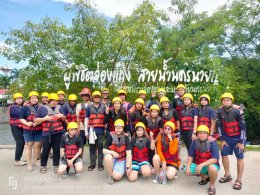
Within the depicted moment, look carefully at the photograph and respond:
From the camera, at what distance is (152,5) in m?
8.89

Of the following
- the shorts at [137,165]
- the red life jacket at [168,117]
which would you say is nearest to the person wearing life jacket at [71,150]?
the shorts at [137,165]

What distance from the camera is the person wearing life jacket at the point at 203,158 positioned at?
4.33 m

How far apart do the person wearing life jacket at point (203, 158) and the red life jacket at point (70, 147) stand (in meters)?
2.09

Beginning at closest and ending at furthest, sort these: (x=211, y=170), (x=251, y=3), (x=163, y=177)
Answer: (x=211, y=170), (x=163, y=177), (x=251, y=3)

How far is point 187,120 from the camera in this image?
17.3 ft

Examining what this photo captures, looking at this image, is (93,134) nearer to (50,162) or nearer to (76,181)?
(76,181)

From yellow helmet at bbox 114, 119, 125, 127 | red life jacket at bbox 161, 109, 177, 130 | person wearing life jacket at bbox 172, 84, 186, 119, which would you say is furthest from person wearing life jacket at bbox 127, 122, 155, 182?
person wearing life jacket at bbox 172, 84, 186, 119

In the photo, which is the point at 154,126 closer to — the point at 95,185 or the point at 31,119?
the point at 95,185

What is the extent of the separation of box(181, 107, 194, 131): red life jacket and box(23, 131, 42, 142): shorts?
2.97 meters

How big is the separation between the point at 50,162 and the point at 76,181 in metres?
1.42

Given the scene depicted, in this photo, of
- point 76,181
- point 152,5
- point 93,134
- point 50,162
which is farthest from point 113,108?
point 152,5

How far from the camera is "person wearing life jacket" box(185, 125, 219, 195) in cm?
433

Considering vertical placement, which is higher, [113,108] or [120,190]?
[113,108]

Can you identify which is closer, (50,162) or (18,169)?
(18,169)
